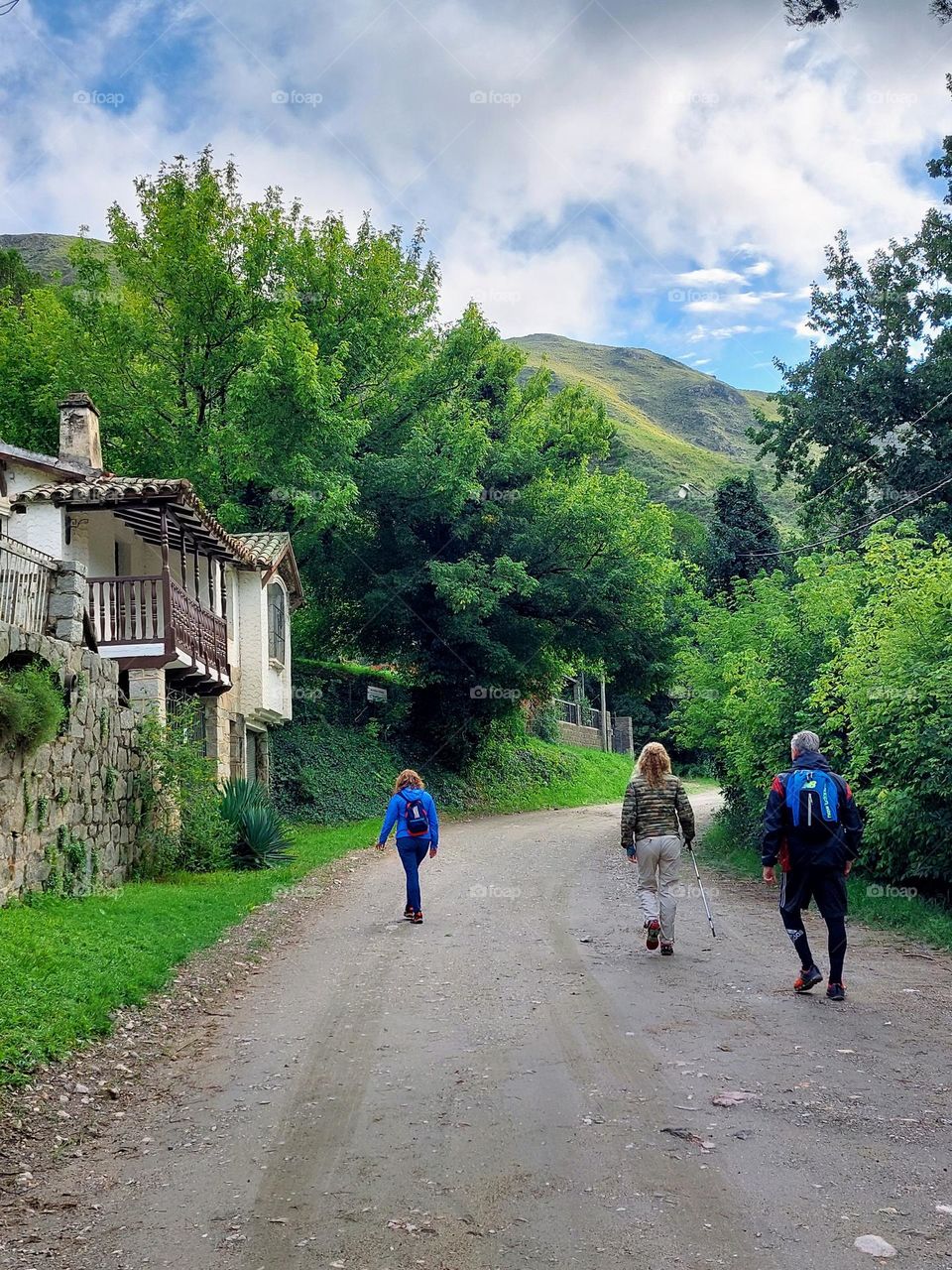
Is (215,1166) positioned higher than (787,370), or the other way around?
(787,370)

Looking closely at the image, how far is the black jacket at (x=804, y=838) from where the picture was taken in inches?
339

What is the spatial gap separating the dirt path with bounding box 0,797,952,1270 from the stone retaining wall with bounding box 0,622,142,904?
3408mm

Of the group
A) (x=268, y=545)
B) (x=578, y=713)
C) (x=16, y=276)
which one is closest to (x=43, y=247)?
(x=16, y=276)

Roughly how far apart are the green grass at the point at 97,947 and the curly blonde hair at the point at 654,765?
4.80 meters

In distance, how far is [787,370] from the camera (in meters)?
33.0

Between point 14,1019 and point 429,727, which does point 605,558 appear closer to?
point 429,727

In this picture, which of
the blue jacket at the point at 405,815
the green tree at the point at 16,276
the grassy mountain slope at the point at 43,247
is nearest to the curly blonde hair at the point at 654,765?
the blue jacket at the point at 405,815

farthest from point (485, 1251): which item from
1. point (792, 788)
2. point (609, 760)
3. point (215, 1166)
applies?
point (609, 760)

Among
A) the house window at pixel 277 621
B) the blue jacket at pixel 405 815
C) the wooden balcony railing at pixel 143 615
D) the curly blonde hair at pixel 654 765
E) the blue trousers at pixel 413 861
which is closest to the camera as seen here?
the curly blonde hair at pixel 654 765

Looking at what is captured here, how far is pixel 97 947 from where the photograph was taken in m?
9.81

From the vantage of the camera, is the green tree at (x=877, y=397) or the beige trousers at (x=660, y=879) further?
the green tree at (x=877, y=397)

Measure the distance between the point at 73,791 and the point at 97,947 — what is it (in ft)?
12.7

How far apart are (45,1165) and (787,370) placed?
104ft

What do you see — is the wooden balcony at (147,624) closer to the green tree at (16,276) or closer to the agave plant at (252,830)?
the agave plant at (252,830)
